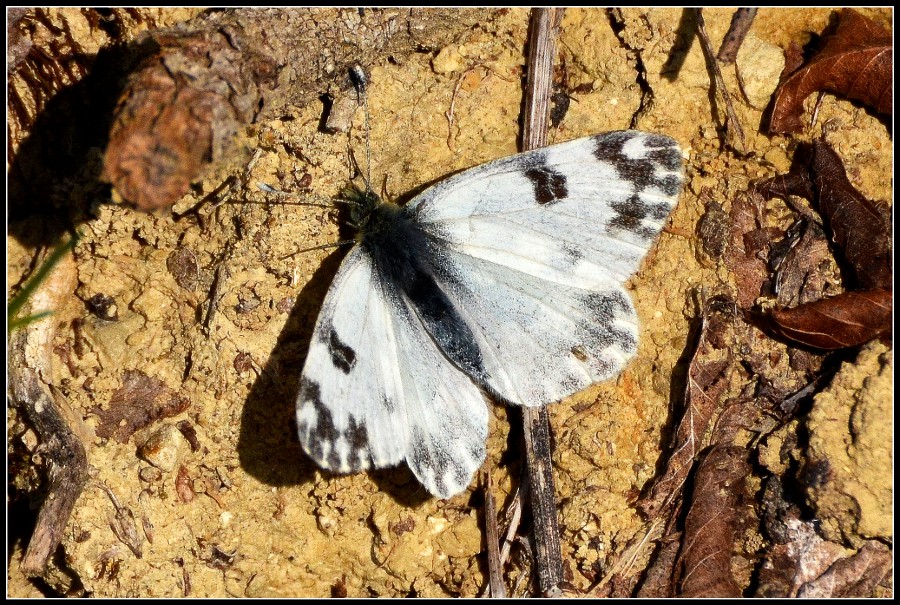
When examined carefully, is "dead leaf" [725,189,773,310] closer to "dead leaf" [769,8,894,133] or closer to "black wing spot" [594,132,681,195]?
"dead leaf" [769,8,894,133]

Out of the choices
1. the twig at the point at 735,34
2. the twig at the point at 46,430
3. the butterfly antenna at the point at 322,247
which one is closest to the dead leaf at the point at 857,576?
the twig at the point at 735,34

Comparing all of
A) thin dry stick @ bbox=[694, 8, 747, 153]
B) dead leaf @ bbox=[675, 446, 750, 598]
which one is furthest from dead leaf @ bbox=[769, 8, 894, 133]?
dead leaf @ bbox=[675, 446, 750, 598]

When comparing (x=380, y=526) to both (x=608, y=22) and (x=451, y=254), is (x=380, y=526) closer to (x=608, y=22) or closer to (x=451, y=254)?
(x=451, y=254)

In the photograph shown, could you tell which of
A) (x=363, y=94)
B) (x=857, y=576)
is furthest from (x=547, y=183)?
(x=857, y=576)

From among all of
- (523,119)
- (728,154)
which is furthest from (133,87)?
(728,154)

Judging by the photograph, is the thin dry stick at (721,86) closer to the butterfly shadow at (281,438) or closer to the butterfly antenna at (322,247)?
the butterfly antenna at (322,247)
